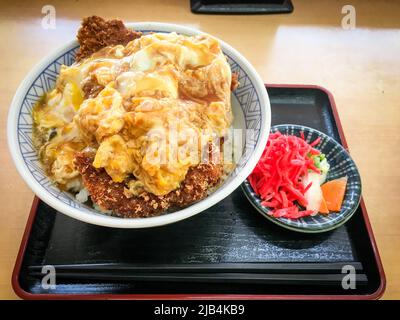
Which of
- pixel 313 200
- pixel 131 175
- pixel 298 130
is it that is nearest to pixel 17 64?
pixel 131 175

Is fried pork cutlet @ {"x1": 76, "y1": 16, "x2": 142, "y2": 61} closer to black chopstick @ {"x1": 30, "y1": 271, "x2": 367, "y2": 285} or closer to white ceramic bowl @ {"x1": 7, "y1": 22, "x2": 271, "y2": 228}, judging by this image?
white ceramic bowl @ {"x1": 7, "y1": 22, "x2": 271, "y2": 228}

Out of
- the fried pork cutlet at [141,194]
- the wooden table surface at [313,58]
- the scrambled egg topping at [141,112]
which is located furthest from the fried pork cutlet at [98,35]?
the wooden table surface at [313,58]

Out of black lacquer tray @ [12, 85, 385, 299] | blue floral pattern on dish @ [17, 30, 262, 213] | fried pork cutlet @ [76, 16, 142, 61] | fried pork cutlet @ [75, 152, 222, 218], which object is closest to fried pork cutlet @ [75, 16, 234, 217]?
fried pork cutlet @ [75, 152, 222, 218]

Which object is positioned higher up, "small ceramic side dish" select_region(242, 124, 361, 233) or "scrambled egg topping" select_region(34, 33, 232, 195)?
"scrambled egg topping" select_region(34, 33, 232, 195)

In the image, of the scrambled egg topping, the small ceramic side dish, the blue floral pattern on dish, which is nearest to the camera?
the scrambled egg topping

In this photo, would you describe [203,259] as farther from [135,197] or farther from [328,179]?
[328,179]

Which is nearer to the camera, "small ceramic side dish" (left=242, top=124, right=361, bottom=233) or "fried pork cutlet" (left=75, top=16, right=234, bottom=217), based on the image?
"fried pork cutlet" (left=75, top=16, right=234, bottom=217)

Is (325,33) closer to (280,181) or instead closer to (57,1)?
(280,181)

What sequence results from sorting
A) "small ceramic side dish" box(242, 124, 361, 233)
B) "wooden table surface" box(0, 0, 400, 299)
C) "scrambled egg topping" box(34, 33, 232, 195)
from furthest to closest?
"wooden table surface" box(0, 0, 400, 299) → "small ceramic side dish" box(242, 124, 361, 233) → "scrambled egg topping" box(34, 33, 232, 195)
